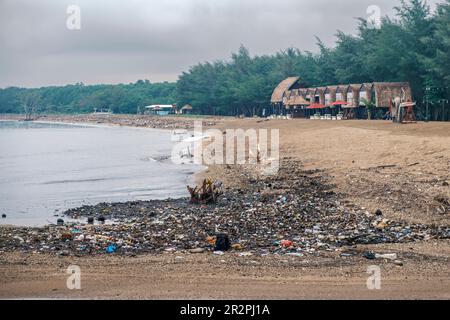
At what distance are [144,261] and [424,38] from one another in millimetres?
40537

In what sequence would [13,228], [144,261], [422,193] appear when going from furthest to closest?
[422,193], [13,228], [144,261]

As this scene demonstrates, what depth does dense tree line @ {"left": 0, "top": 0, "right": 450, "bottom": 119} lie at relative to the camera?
45.8 metres

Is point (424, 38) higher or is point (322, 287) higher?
point (424, 38)

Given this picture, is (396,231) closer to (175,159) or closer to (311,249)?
(311,249)

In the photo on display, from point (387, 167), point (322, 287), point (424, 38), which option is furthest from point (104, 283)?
point (424, 38)

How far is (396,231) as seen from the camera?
12.3 meters

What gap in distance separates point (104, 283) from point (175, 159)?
28.8m

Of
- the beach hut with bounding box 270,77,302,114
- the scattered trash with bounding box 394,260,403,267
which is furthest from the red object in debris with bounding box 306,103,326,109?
the scattered trash with bounding box 394,260,403,267

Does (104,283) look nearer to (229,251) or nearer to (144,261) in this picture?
(144,261)

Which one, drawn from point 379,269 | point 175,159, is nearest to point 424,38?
point 175,159

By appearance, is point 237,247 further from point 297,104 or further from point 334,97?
point 297,104

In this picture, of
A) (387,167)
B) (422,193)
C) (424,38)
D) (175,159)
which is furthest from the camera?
(424,38)

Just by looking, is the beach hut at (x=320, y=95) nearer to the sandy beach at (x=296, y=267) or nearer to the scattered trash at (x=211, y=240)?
the sandy beach at (x=296, y=267)

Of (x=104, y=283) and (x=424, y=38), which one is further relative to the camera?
(x=424, y=38)
